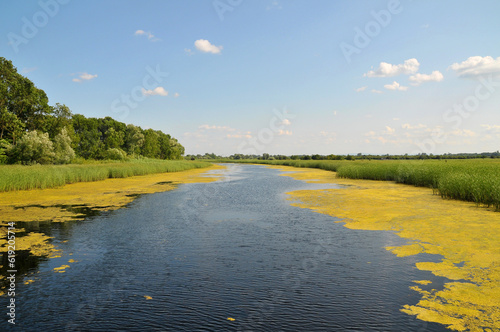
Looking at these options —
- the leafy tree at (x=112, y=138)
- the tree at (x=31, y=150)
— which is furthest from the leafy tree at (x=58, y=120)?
the leafy tree at (x=112, y=138)

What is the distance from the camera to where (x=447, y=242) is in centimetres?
1066

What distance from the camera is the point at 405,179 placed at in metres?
33.8

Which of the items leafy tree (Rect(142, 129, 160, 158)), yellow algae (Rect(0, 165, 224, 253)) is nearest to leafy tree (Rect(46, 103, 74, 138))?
yellow algae (Rect(0, 165, 224, 253))

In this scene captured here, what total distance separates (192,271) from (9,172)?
23.8 meters

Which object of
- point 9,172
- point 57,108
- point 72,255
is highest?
point 57,108

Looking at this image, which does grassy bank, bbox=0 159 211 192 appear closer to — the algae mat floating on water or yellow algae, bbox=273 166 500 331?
the algae mat floating on water

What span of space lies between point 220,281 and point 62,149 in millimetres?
50821

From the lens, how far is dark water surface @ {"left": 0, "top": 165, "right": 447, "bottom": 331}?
5.57 meters

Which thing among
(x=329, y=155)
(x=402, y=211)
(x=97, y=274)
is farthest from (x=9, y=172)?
(x=329, y=155)

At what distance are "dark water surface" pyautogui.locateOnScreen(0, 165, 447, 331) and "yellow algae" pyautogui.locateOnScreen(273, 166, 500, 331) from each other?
1.63 ft

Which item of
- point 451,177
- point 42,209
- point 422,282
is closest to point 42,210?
point 42,209

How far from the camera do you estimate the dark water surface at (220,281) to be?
5.57 m

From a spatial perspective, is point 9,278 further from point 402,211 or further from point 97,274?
point 402,211

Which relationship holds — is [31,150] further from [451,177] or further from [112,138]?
[451,177]
